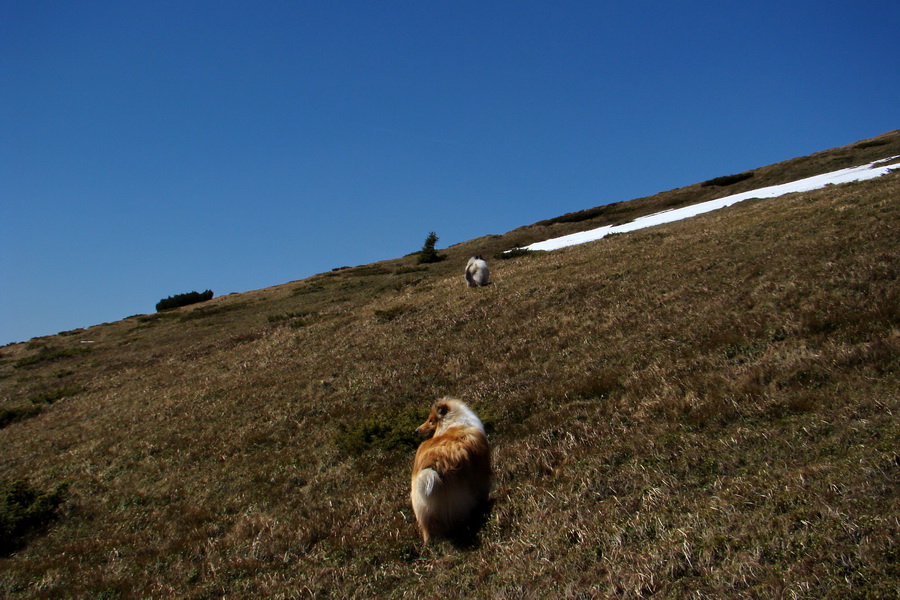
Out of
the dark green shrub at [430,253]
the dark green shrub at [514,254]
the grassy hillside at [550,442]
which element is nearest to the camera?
the grassy hillside at [550,442]

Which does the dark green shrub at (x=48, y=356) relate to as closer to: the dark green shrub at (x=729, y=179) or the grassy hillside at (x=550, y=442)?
the grassy hillside at (x=550, y=442)

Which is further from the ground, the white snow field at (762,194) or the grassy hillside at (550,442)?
the white snow field at (762,194)

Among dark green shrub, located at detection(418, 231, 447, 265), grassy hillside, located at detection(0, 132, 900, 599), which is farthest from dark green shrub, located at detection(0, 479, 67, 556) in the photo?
dark green shrub, located at detection(418, 231, 447, 265)

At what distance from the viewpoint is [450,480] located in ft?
20.9

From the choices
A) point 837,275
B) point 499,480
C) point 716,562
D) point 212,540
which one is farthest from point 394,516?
point 837,275

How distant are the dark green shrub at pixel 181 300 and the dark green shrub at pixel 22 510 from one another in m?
41.0

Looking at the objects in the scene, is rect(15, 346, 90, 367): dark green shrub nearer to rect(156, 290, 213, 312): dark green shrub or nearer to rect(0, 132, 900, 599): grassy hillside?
rect(0, 132, 900, 599): grassy hillside

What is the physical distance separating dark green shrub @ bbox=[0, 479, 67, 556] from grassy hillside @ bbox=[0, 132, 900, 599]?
0.05 metres

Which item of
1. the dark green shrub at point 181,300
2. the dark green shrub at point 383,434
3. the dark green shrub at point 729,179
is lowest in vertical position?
the dark green shrub at point 383,434

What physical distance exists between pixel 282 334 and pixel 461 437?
18.8 metres

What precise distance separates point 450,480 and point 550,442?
2.97 m

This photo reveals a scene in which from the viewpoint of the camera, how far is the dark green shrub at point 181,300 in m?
49.8

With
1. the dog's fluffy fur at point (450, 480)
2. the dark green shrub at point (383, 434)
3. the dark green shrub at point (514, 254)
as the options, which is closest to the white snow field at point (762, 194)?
the dark green shrub at point (514, 254)

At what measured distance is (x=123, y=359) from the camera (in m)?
28.4
